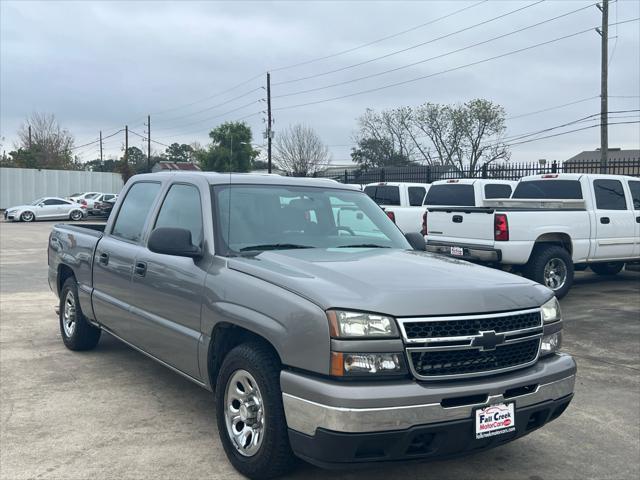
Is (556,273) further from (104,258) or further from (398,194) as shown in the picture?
(104,258)

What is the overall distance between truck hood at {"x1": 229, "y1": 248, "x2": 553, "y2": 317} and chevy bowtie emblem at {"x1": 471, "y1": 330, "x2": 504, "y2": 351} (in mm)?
125

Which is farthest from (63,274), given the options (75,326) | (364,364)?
(364,364)

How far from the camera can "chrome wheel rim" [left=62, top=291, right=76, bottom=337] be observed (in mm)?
6651

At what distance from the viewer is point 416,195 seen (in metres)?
15.3

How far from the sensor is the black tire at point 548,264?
9.90 metres

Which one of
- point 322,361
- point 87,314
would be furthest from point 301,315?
point 87,314

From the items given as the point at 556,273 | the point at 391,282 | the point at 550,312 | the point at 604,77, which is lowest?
the point at 556,273

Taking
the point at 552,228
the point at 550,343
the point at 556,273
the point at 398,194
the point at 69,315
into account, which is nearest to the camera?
the point at 550,343

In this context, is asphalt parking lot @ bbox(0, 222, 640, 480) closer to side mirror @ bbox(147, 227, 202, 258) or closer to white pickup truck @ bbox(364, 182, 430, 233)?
side mirror @ bbox(147, 227, 202, 258)

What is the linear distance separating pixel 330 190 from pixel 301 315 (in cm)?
205

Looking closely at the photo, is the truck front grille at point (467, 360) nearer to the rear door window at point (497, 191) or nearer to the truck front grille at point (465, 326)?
the truck front grille at point (465, 326)

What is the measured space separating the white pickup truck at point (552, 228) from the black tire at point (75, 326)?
5765mm

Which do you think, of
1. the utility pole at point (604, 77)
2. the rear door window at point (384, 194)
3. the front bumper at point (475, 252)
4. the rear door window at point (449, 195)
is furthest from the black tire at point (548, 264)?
the utility pole at point (604, 77)

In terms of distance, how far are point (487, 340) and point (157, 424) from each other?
2.53 meters
